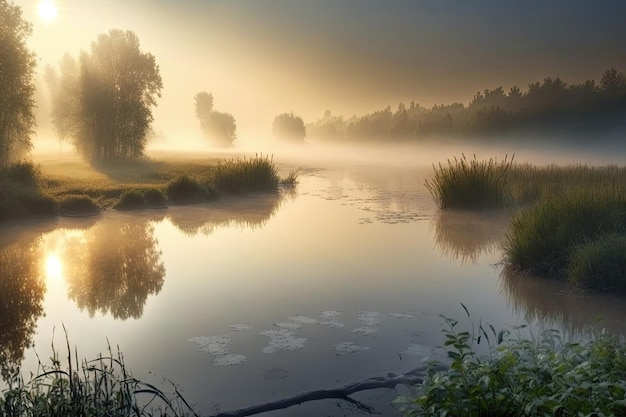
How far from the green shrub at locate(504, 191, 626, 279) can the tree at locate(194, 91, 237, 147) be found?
9620 centimetres

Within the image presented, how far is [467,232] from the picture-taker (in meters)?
13.9

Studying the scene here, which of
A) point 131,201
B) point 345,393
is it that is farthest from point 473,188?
point 345,393

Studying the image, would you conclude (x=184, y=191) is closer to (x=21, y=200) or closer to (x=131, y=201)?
(x=131, y=201)

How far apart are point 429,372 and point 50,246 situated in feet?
36.9

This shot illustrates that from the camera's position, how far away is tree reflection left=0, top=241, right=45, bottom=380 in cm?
616

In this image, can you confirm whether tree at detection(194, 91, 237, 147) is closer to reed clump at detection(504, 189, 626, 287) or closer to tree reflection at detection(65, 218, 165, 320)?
tree reflection at detection(65, 218, 165, 320)

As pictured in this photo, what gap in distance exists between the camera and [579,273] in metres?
8.54

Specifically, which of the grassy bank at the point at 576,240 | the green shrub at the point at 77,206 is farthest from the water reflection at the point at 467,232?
the green shrub at the point at 77,206

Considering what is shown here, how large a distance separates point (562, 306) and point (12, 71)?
2776cm

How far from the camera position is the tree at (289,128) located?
14675 centimetres

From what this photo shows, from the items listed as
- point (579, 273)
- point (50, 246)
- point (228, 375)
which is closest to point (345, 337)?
point (228, 375)

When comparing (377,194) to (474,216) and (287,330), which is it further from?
(287,330)

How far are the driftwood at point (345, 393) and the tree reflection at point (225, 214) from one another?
9969mm

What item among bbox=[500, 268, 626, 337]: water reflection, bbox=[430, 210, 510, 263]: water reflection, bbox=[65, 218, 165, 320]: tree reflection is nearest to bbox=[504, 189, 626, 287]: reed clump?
bbox=[500, 268, 626, 337]: water reflection
